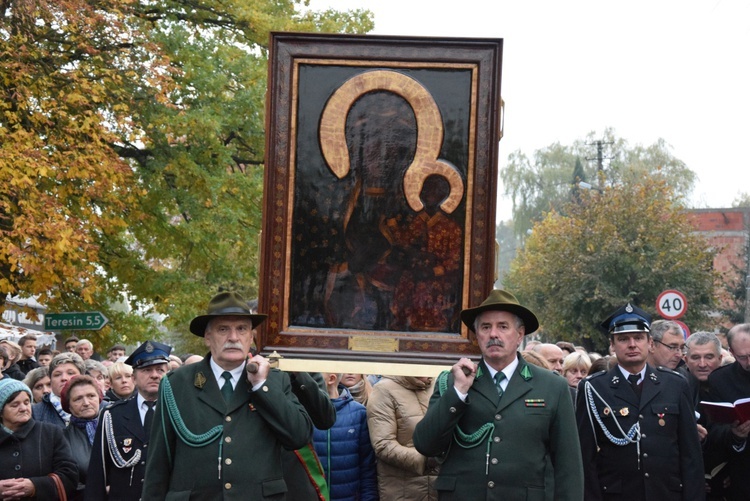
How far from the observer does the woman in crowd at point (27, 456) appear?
7660mm

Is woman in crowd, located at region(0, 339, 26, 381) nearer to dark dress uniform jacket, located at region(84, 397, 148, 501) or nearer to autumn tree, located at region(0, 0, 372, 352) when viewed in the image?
autumn tree, located at region(0, 0, 372, 352)

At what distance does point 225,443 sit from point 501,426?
55.8 inches

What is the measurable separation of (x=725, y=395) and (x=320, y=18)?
56.2 feet

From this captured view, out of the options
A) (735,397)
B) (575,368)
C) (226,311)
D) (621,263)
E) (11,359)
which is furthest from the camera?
(621,263)

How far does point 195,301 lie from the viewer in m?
21.2

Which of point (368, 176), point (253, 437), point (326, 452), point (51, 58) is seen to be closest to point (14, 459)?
point (326, 452)

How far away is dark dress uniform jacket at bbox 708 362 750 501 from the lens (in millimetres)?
8102

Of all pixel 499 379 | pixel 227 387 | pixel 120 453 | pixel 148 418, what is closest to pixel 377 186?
pixel 499 379

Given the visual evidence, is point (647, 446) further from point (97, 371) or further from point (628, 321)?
point (97, 371)

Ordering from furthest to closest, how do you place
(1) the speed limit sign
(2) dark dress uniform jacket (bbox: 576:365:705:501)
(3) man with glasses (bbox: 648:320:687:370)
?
1. (1) the speed limit sign
2. (3) man with glasses (bbox: 648:320:687:370)
3. (2) dark dress uniform jacket (bbox: 576:365:705:501)

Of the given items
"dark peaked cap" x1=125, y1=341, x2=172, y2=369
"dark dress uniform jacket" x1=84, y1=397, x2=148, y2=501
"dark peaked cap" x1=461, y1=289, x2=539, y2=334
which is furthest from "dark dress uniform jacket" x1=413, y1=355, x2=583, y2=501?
"dark peaked cap" x1=125, y1=341, x2=172, y2=369

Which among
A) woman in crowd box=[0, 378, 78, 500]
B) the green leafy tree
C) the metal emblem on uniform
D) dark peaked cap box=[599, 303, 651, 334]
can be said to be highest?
the green leafy tree

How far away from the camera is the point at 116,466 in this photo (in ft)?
24.1

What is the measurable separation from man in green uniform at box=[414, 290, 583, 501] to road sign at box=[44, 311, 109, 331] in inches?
529
